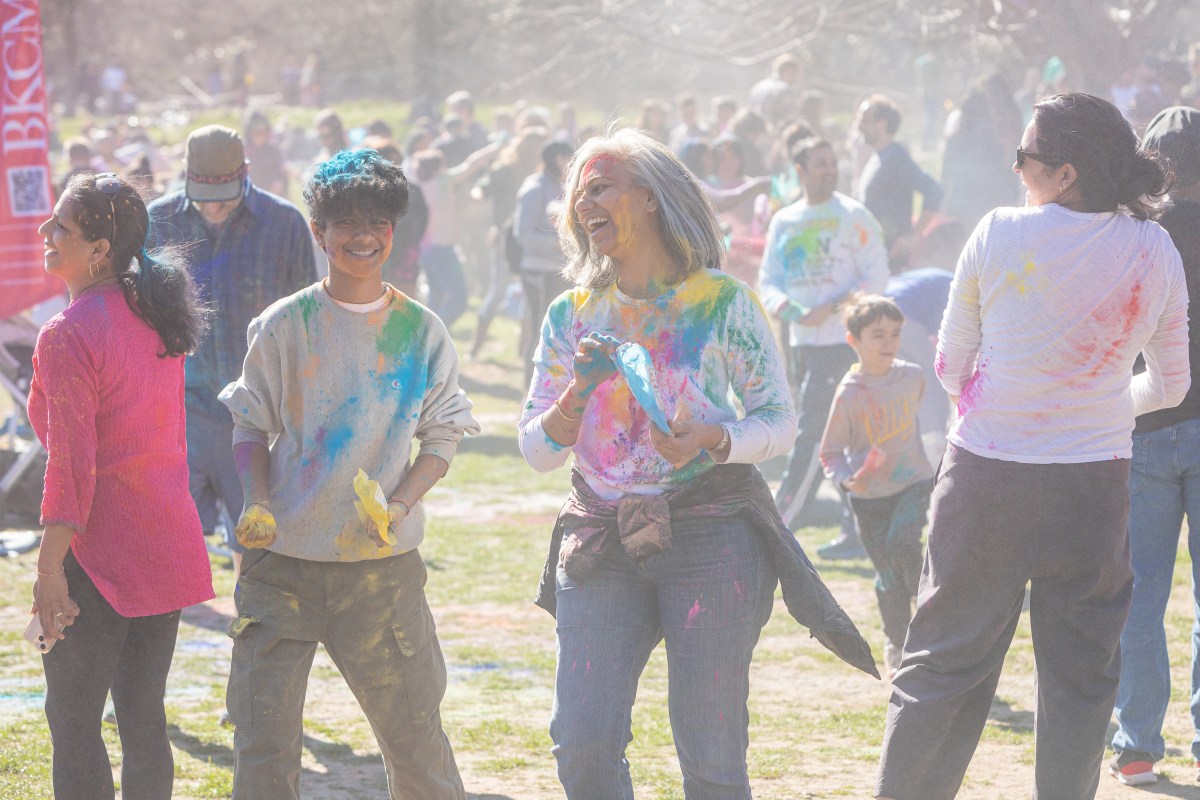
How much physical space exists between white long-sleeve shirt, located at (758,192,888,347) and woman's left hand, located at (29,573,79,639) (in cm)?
505

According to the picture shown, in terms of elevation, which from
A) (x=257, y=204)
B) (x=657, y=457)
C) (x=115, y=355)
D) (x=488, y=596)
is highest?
(x=257, y=204)

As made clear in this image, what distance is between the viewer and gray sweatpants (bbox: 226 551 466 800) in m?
3.49

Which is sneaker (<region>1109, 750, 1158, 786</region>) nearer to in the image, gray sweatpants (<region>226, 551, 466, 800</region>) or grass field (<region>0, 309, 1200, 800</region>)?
grass field (<region>0, 309, 1200, 800</region>)

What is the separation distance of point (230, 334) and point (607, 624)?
104 inches

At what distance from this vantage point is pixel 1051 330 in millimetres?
3629

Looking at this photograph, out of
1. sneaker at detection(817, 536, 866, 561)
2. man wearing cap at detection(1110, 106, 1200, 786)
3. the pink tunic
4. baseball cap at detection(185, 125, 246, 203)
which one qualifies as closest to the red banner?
baseball cap at detection(185, 125, 246, 203)

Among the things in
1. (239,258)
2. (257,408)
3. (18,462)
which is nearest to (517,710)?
(239,258)

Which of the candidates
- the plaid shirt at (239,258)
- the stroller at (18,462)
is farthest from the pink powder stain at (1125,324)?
the stroller at (18,462)

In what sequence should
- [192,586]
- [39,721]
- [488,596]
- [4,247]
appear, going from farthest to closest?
[4,247] → [488,596] → [39,721] → [192,586]

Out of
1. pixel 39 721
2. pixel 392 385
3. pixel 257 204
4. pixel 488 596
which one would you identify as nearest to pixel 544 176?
pixel 488 596

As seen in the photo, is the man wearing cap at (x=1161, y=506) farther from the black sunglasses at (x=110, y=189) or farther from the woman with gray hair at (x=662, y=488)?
the black sunglasses at (x=110, y=189)

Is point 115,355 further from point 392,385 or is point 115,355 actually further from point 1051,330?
point 1051,330

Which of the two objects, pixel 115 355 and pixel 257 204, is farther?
pixel 257 204

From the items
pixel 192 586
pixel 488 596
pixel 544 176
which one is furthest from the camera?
pixel 544 176
